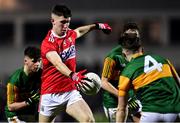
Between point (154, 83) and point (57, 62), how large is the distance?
1.88 metres

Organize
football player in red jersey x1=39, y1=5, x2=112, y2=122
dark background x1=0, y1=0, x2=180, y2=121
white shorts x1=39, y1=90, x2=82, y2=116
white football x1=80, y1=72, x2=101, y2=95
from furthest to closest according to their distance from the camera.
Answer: dark background x1=0, y1=0, x2=180, y2=121 → white shorts x1=39, y1=90, x2=82, y2=116 → football player in red jersey x1=39, y1=5, x2=112, y2=122 → white football x1=80, y1=72, x2=101, y2=95

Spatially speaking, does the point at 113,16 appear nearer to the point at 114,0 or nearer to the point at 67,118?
the point at 114,0

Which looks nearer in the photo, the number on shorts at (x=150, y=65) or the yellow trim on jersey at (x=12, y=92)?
the number on shorts at (x=150, y=65)

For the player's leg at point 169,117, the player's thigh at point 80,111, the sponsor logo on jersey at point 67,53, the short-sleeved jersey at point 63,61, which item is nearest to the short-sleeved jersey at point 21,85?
the short-sleeved jersey at point 63,61

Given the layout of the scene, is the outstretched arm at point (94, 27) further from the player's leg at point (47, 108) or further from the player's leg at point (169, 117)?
the player's leg at point (169, 117)

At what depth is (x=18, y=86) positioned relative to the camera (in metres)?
11.2

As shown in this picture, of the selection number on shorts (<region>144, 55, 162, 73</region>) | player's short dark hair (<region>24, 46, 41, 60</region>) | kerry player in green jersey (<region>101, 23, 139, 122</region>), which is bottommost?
kerry player in green jersey (<region>101, 23, 139, 122</region>)

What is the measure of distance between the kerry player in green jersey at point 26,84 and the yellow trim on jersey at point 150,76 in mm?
3082

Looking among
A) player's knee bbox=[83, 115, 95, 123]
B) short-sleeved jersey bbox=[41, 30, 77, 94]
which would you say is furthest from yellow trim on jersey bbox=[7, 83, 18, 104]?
player's knee bbox=[83, 115, 95, 123]

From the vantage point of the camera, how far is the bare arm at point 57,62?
9695mm

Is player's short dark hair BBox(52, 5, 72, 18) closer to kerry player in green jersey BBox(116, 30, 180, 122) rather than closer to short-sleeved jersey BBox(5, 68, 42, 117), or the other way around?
short-sleeved jersey BBox(5, 68, 42, 117)

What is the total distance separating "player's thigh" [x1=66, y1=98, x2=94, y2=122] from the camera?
9914 mm

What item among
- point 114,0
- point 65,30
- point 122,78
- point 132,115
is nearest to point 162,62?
point 122,78

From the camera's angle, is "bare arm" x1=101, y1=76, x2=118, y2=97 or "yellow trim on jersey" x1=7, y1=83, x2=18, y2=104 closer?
"bare arm" x1=101, y1=76, x2=118, y2=97
